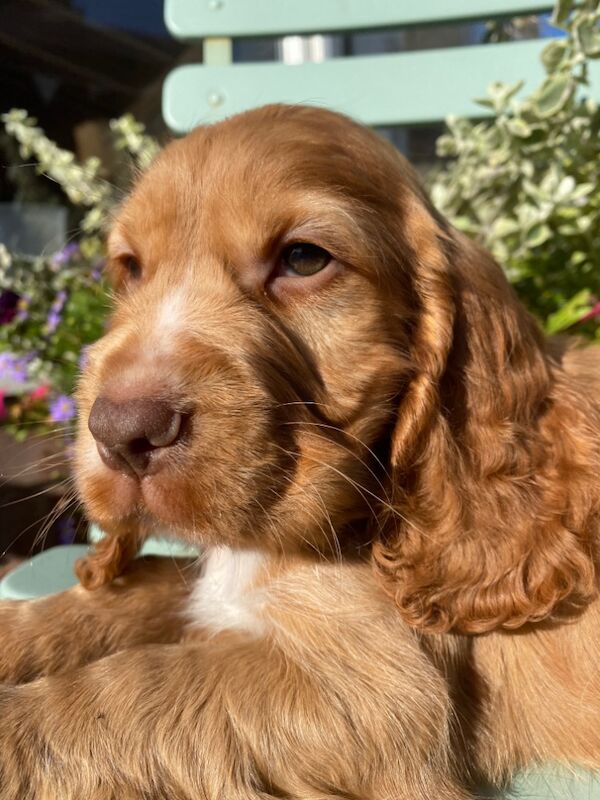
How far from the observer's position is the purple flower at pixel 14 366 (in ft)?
13.1

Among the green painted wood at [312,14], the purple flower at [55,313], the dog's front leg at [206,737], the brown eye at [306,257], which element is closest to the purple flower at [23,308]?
the purple flower at [55,313]

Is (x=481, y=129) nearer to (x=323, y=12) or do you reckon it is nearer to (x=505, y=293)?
(x=323, y=12)

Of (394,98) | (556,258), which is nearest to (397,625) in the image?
(556,258)

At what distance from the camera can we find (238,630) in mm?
1663

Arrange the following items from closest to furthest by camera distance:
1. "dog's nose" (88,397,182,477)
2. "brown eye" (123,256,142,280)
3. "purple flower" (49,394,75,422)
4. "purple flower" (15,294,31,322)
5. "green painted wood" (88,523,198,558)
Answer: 1. "dog's nose" (88,397,182,477)
2. "brown eye" (123,256,142,280)
3. "green painted wood" (88,523,198,558)
4. "purple flower" (49,394,75,422)
5. "purple flower" (15,294,31,322)

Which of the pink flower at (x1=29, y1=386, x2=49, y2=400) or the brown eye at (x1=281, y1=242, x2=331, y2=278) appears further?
the pink flower at (x1=29, y1=386, x2=49, y2=400)

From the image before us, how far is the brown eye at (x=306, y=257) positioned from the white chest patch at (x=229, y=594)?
60 cm

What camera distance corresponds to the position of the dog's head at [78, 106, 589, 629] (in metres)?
1.44

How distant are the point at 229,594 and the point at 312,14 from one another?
9.21ft

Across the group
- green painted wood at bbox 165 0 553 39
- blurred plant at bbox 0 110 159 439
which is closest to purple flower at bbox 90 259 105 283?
blurred plant at bbox 0 110 159 439

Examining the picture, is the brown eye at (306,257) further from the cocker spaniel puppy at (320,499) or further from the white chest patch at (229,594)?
the white chest patch at (229,594)

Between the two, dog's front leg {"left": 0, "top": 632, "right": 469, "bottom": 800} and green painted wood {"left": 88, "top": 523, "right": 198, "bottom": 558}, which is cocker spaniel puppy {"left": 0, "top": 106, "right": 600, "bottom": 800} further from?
green painted wood {"left": 88, "top": 523, "right": 198, "bottom": 558}

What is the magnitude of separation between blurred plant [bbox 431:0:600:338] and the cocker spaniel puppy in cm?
136

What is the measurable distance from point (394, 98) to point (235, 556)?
8.25ft
